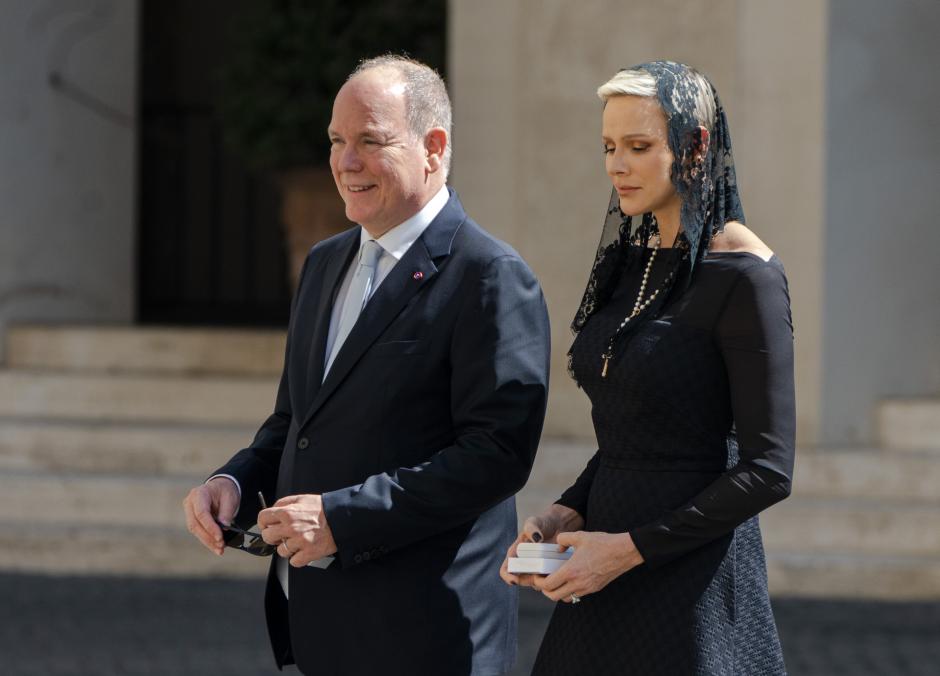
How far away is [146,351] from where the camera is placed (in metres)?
8.16

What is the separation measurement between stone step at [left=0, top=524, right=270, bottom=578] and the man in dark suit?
4053 millimetres

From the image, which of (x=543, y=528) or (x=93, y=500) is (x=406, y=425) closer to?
(x=543, y=528)

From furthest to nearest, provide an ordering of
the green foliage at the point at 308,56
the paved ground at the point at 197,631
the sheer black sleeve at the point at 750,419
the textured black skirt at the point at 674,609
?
the green foliage at the point at 308,56
the paved ground at the point at 197,631
the textured black skirt at the point at 674,609
the sheer black sleeve at the point at 750,419

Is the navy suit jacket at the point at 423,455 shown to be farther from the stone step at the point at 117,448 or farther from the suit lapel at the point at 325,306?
the stone step at the point at 117,448

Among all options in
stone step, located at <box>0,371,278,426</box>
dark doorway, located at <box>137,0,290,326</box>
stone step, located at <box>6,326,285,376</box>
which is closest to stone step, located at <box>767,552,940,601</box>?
stone step, located at <box>0,371,278,426</box>

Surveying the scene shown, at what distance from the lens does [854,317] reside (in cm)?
697

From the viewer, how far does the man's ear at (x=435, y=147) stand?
2734 millimetres

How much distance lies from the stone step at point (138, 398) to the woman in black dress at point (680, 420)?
530 cm

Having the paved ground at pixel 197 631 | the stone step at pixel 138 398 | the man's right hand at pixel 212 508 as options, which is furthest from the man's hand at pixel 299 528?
the stone step at pixel 138 398

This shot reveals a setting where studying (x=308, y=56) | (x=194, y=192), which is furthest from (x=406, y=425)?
(x=194, y=192)

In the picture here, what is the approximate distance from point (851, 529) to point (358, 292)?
4303mm

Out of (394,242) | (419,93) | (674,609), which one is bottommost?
(674,609)

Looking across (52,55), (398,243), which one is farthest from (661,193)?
(52,55)

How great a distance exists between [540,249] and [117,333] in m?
2.59
